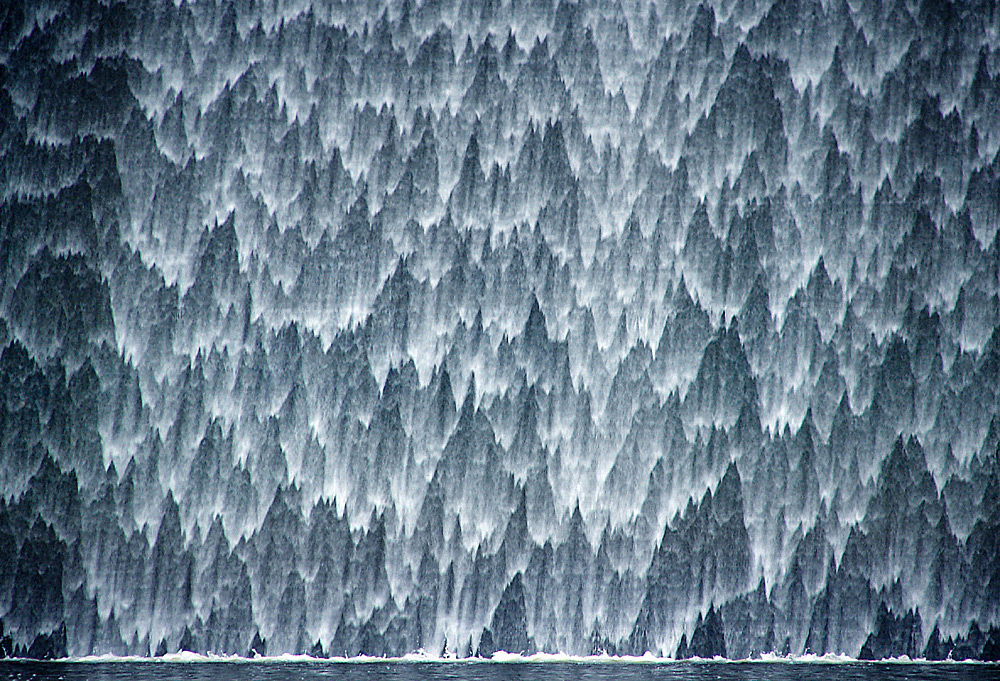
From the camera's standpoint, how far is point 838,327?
96.2 inches

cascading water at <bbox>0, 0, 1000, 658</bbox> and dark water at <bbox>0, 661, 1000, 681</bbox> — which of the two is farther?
cascading water at <bbox>0, 0, 1000, 658</bbox>

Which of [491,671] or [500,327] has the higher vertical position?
[500,327]

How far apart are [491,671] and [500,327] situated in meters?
0.88

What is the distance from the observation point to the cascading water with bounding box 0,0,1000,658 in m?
2.37

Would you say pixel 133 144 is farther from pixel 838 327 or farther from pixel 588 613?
pixel 838 327

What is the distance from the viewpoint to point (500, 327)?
2449 millimetres

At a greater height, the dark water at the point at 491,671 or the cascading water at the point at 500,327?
the cascading water at the point at 500,327

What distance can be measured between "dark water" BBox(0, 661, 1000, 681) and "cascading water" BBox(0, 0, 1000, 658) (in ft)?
0.44

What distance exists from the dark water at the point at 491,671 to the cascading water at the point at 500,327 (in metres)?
0.13

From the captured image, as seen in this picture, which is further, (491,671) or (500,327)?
(500,327)

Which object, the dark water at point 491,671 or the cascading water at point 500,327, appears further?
the cascading water at point 500,327

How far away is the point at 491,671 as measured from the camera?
2090 mm

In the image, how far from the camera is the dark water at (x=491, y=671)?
199cm

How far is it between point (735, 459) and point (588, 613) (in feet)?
1.86
